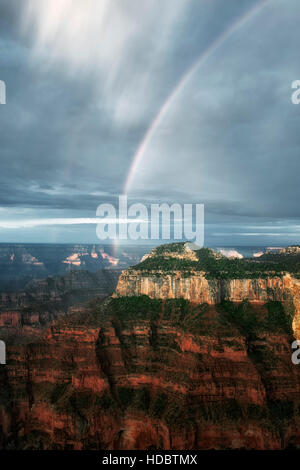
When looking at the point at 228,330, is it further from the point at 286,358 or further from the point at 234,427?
the point at 234,427

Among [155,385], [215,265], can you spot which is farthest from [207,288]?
[155,385]

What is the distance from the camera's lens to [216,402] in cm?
3659

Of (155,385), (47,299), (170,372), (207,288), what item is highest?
(47,299)

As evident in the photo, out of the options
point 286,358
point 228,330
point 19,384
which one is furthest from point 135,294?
→ point 286,358

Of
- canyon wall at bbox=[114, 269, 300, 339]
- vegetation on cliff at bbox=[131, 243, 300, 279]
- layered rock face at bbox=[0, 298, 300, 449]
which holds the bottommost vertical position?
layered rock face at bbox=[0, 298, 300, 449]

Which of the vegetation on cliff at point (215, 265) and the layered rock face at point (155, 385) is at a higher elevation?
the vegetation on cliff at point (215, 265)

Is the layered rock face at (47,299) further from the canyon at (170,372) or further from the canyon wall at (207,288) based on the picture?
the canyon at (170,372)

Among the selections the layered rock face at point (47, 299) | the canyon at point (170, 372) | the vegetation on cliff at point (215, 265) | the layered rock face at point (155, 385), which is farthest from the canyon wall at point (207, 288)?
the layered rock face at point (47, 299)

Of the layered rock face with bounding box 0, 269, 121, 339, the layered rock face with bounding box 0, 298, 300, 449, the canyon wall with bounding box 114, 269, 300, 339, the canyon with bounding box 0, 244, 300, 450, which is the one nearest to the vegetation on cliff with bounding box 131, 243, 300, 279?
the canyon with bounding box 0, 244, 300, 450

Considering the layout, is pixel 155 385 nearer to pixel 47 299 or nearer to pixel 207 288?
pixel 207 288

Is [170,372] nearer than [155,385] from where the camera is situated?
Yes

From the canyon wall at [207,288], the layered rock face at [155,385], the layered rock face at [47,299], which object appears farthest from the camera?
the layered rock face at [47,299]

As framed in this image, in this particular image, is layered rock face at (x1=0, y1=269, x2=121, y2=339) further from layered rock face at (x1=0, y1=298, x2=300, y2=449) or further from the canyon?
layered rock face at (x1=0, y1=298, x2=300, y2=449)
